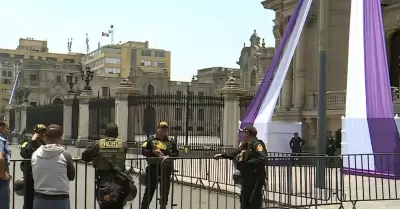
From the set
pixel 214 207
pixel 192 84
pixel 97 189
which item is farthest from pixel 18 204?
A: pixel 192 84

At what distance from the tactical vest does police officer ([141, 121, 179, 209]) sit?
1.61 m

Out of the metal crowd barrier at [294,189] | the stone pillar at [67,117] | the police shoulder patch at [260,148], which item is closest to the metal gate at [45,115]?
the stone pillar at [67,117]

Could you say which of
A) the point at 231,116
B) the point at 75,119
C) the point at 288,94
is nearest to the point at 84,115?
the point at 75,119

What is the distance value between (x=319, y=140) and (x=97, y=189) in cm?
655

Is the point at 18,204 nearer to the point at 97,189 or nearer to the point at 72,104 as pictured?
the point at 97,189

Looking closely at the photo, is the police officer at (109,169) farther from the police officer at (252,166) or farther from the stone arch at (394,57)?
the stone arch at (394,57)

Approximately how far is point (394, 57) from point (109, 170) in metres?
24.3

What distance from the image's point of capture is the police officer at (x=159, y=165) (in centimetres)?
857

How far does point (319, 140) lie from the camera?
39.3 ft

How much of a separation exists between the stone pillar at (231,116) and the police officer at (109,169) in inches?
698

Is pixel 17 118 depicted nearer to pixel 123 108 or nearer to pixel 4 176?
pixel 123 108

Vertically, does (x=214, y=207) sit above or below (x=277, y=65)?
below

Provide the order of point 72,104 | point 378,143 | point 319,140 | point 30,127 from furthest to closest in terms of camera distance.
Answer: point 30,127
point 72,104
point 378,143
point 319,140

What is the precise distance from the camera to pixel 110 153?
6.71 metres
